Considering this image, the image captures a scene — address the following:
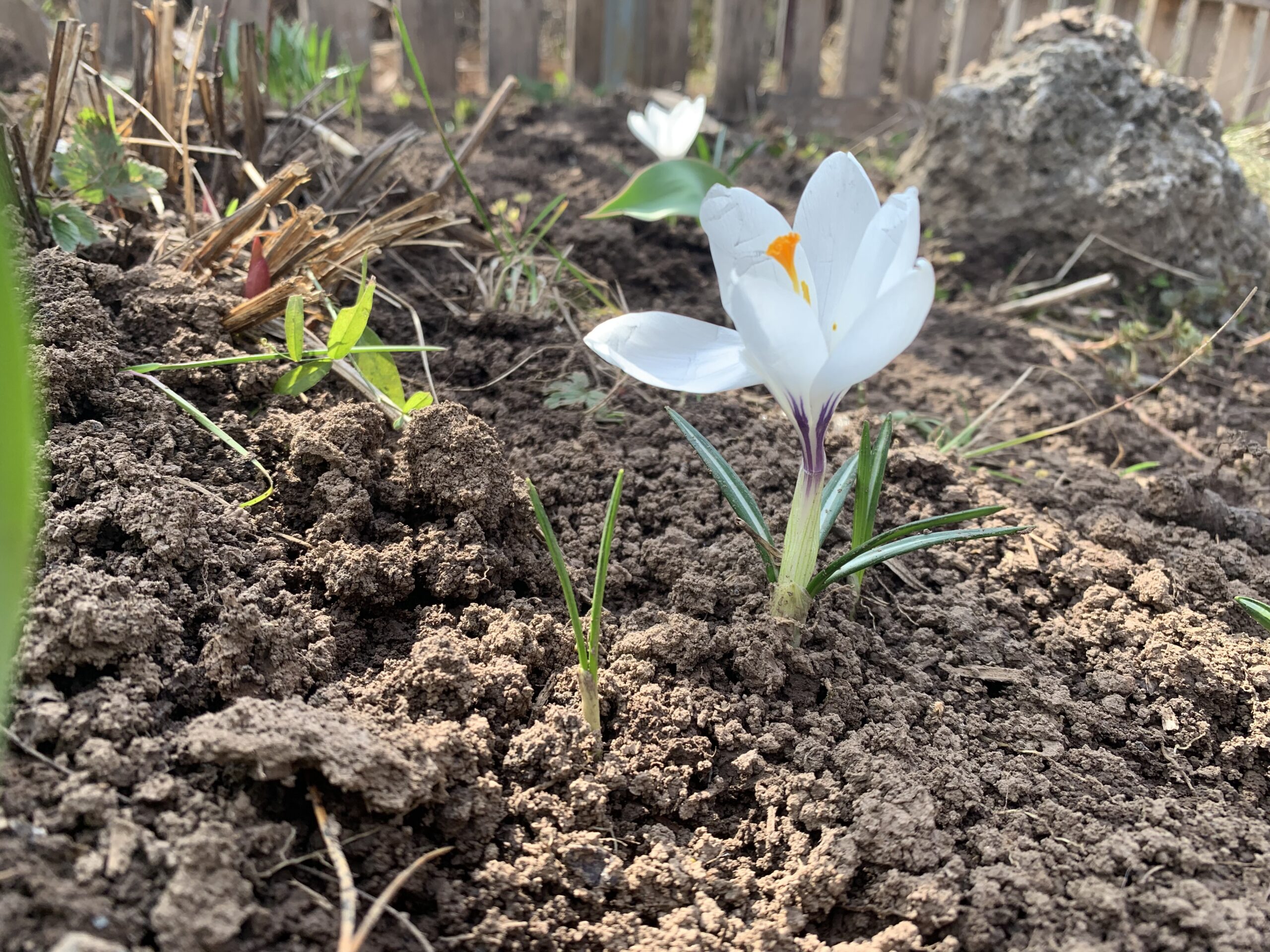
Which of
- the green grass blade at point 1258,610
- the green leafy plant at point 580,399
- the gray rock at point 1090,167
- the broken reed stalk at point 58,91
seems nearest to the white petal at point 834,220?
the green leafy plant at point 580,399

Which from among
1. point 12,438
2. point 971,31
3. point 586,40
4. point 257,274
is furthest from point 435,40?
point 12,438

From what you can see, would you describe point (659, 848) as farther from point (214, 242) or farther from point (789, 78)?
point (789, 78)

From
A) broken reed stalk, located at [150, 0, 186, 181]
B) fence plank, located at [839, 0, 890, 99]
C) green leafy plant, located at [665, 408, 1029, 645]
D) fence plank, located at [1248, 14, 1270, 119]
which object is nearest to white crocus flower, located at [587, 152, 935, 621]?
green leafy plant, located at [665, 408, 1029, 645]

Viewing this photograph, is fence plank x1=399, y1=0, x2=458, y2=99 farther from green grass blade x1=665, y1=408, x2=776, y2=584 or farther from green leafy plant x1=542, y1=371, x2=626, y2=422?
green grass blade x1=665, y1=408, x2=776, y2=584

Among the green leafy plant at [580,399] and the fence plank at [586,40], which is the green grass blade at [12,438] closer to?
the green leafy plant at [580,399]

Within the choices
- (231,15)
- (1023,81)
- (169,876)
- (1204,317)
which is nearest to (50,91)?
(169,876)

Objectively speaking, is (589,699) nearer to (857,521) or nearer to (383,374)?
(857,521)
